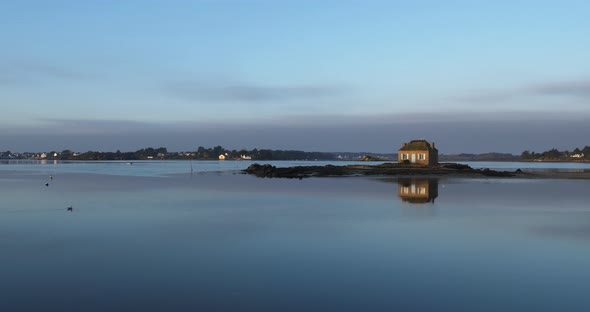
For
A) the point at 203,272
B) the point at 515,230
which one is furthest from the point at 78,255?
the point at 515,230

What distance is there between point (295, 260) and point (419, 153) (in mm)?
69876

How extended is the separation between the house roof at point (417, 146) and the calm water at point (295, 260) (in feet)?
179

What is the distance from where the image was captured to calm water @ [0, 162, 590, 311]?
378 inches

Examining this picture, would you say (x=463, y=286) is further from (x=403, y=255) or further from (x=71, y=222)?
(x=71, y=222)

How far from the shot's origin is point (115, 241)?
53.4 ft

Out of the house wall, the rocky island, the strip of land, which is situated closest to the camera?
the strip of land

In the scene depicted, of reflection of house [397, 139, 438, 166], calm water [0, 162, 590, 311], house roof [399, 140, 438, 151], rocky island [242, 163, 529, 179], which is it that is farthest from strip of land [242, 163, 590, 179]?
calm water [0, 162, 590, 311]

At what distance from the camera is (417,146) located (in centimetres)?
8106

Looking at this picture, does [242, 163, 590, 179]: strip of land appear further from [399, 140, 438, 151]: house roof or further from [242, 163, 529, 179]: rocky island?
[399, 140, 438, 151]: house roof

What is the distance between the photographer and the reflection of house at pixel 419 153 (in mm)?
78625

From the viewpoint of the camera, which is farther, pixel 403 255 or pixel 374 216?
pixel 374 216

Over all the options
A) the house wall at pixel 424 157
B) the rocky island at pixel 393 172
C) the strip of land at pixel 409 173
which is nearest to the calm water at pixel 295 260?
the strip of land at pixel 409 173

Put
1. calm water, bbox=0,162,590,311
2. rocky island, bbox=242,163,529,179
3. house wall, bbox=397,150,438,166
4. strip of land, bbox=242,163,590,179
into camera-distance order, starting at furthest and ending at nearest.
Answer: house wall, bbox=397,150,438,166 < rocky island, bbox=242,163,529,179 < strip of land, bbox=242,163,590,179 < calm water, bbox=0,162,590,311

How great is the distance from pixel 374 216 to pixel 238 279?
12.9m
